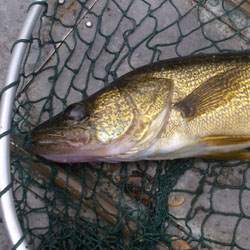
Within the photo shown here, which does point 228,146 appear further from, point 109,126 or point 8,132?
point 8,132

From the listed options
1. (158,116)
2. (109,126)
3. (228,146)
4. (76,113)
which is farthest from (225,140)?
(76,113)

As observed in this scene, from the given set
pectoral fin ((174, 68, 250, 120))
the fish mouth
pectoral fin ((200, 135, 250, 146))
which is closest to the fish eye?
the fish mouth

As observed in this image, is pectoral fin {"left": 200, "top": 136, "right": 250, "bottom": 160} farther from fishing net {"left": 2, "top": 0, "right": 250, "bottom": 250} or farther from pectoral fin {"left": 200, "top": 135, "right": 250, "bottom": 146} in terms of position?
fishing net {"left": 2, "top": 0, "right": 250, "bottom": 250}

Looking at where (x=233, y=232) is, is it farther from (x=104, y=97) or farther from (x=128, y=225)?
(x=104, y=97)

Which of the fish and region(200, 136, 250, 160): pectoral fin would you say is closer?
the fish

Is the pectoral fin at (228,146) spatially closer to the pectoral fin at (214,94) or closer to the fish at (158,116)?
the fish at (158,116)

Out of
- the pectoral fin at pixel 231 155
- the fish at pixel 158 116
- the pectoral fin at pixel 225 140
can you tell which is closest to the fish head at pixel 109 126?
the fish at pixel 158 116
